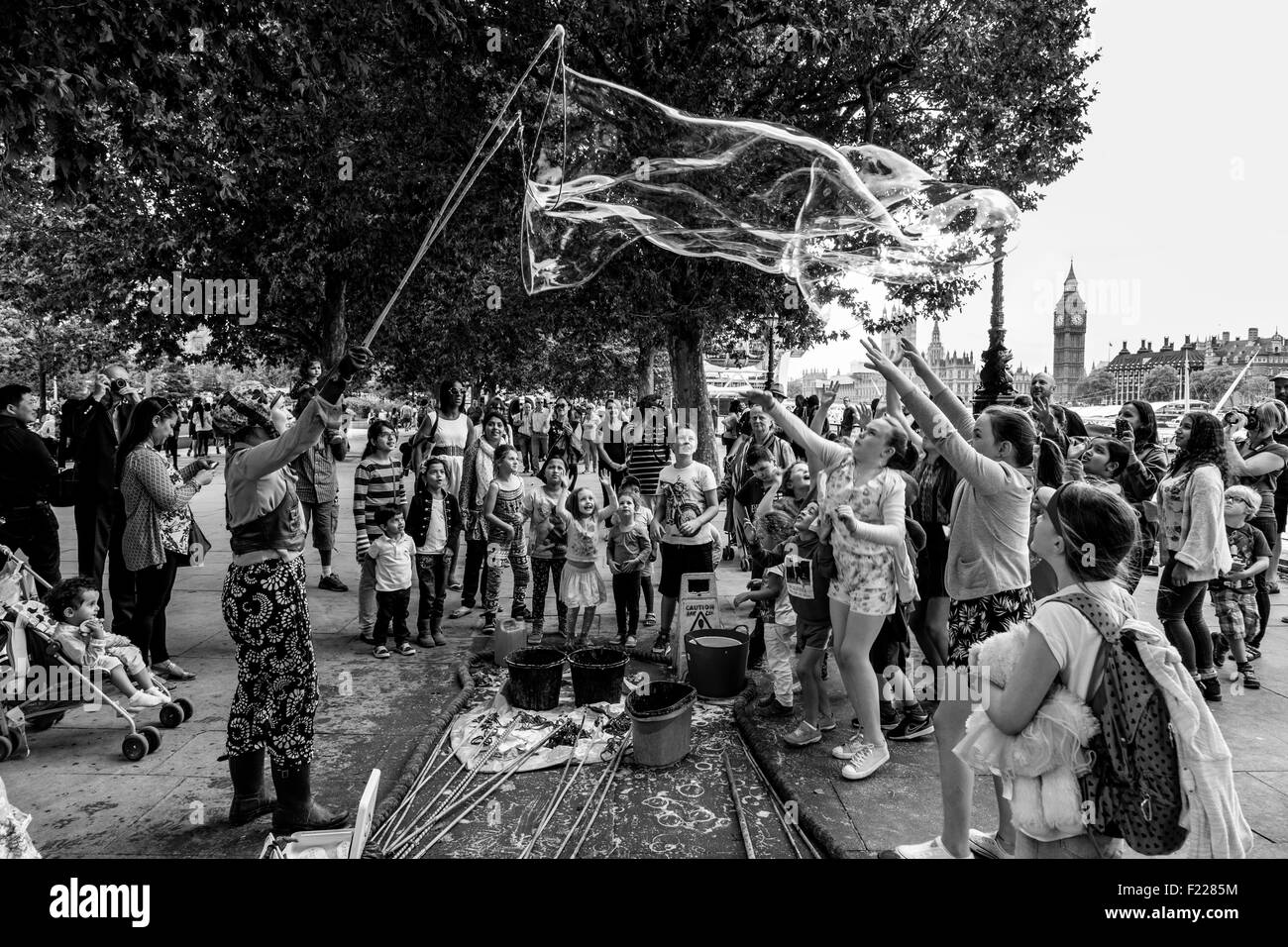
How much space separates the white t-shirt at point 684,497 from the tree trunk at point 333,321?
41.6 feet

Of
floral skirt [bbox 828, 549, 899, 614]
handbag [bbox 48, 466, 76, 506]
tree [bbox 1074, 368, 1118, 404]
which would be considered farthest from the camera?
tree [bbox 1074, 368, 1118, 404]

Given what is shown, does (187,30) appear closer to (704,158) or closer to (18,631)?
(704,158)

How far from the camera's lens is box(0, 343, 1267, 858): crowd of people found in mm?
3172

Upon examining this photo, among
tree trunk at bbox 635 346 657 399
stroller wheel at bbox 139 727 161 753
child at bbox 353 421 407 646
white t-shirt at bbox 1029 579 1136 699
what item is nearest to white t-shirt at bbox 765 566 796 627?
white t-shirt at bbox 1029 579 1136 699

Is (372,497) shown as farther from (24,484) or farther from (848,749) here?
(848,749)

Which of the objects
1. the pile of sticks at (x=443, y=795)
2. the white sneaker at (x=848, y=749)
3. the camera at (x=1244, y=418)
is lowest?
the pile of sticks at (x=443, y=795)

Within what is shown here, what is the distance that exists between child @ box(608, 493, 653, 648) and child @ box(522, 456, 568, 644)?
0.47 metres

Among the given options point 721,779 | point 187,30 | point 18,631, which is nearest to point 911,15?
point 187,30

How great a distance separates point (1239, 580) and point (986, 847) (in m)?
3.89

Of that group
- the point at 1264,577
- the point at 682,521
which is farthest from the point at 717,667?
the point at 1264,577

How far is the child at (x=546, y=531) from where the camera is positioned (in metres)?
6.74

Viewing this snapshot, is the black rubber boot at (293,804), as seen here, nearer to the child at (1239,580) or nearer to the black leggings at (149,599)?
the black leggings at (149,599)

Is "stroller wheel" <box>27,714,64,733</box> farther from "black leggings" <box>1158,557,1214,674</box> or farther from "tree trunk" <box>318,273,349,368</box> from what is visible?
"tree trunk" <box>318,273,349,368</box>

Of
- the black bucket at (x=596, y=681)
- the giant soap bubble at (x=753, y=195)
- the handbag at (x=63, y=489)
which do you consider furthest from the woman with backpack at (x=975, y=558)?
the handbag at (x=63, y=489)
